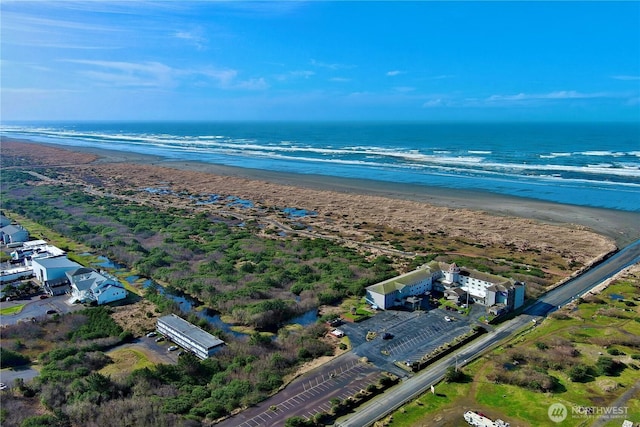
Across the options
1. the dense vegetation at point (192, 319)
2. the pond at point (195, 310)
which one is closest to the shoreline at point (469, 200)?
the dense vegetation at point (192, 319)

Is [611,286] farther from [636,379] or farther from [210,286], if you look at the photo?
[210,286]

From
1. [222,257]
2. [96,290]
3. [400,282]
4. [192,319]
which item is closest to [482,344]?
[400,282]

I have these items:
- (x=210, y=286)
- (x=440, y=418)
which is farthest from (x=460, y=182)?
(x=440, y=418)

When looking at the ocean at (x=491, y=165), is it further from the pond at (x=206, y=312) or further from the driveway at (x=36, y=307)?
the driveway at (x=36, y=307)

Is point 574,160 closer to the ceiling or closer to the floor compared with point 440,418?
closer to the ceiling

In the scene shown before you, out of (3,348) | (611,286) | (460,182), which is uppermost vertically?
(460,182)

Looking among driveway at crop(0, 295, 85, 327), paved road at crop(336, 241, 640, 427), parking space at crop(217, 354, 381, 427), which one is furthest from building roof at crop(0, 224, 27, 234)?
paved road at crop(336, 241, 640, 427)
